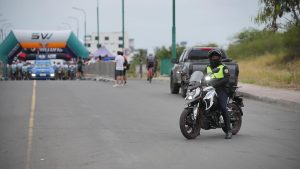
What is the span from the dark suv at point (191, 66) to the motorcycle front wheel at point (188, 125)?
10307 mm

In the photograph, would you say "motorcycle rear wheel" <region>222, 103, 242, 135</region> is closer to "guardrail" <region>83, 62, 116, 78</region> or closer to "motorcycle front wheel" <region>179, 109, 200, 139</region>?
"motorcycle front wheel" <region>179, 109, 200, 139</region>

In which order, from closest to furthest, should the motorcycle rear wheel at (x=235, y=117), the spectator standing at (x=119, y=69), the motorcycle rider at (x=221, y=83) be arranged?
the motorcycle rider at (x=221, y=83)
the motorcycle rear wheel at (x=235, y=117)
the spectator standing at (x=119, y=69)

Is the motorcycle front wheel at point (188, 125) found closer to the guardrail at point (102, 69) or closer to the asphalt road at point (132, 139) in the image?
the asphalt road at point (132, 139)

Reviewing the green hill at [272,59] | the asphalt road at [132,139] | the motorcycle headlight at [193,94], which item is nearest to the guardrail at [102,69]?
the green hill at [272,59]

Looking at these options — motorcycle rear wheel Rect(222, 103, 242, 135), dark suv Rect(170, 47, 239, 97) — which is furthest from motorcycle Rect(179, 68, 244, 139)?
dark suv Rect(170, 47, 239, 97)

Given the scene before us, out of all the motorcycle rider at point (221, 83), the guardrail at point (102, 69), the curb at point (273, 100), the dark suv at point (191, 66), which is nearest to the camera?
the motorcycle rider at point (221, 83)

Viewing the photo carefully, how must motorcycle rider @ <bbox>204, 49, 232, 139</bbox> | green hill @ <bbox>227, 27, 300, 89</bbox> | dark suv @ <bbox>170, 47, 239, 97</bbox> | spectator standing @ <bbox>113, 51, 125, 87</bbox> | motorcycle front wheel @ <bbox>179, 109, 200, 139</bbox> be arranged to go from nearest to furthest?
motorcycle front wheel @ <bbox>179, 109, 200, 139</bbox> < motorcycle rider @ <bbox>204, 49, 232, 139</bbox> < dark suv @ <bbox>170, 47, 239, 97</bbox> < spectator standing @ <bbox>113, 51, 125, 87</bbox> < green hill @ <bbox>227, 27, 300, 89</bbox>

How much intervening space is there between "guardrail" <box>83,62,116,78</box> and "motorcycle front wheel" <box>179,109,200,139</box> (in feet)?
103

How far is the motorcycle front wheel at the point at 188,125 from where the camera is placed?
40.3 feet

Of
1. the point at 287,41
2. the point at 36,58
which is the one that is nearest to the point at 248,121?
the point at 36,58

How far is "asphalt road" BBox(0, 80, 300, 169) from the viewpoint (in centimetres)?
995

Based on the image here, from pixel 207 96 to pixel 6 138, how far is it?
12.4ft

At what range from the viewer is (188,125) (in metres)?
12.5

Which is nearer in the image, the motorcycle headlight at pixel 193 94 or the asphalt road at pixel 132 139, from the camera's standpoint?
the asphalt road at pixel 132 139
